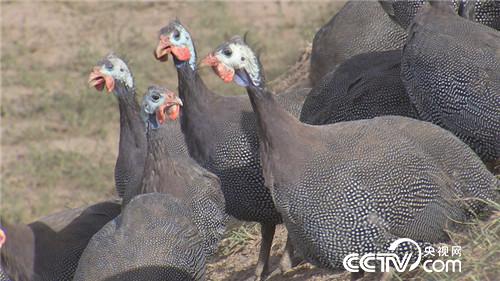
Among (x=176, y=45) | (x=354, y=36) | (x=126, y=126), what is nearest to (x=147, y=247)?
(x=176, y=45)

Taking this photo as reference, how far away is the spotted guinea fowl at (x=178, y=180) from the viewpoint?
5996 millimetres

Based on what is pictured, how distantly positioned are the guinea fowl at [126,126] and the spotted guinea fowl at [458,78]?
1.56 meters

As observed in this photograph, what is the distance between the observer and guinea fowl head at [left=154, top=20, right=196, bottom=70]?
646 centimetres

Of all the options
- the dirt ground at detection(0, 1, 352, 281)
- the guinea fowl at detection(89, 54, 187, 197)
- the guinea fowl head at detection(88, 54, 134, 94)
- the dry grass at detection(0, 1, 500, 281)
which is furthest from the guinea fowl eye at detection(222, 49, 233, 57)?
the dirt ground at detection(0, 1, 352, 281)

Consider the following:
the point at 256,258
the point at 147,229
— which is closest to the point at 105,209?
the point at 256,258

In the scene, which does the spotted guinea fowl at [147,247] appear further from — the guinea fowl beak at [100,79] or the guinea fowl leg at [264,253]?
the guinea fowl beak at [100,79]

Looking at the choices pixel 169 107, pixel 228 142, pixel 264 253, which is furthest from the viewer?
pixel 264 253

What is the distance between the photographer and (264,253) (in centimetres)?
624

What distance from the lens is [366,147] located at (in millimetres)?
5035

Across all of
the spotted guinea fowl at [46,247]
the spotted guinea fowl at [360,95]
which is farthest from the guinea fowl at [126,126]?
the spotted guinea fowl at [360,95]

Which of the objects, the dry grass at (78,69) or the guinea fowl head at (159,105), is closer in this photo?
the guinea fowl head at (159,105)

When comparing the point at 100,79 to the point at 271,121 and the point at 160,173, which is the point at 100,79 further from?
the point at 271,121

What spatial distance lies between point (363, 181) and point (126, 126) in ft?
8.02

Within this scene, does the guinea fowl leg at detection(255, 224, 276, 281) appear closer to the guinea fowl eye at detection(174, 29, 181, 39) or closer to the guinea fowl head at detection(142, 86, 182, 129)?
the guinea fowl head at detection(142, 86, 182, 129)
